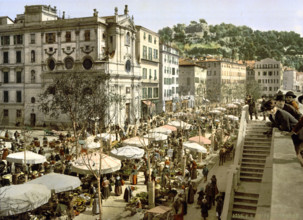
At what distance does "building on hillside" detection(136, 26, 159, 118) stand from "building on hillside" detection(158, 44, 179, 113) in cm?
265

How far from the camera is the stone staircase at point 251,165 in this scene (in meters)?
14.4

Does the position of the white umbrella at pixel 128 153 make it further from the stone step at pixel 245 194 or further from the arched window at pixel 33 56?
the arched window at pixel 33 56

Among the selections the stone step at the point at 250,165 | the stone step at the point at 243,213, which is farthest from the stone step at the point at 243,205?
the stone step at the point at 250,165

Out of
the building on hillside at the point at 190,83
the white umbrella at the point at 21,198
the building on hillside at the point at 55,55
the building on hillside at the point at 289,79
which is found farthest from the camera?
the building on hillside at the point at 289,79

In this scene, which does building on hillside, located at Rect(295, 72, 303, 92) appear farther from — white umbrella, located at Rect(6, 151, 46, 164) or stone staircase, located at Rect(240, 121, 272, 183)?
white umbrella, located at Rect(6, 151, 46, 164)

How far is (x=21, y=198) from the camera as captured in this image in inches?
528

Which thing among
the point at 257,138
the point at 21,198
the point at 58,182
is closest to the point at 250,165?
the point at 257,138

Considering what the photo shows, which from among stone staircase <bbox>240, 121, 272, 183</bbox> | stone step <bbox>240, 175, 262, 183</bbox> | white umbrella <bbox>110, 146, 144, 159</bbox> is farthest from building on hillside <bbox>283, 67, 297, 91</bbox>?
stone step <bbox>240, 175, 262, 183</bbox>

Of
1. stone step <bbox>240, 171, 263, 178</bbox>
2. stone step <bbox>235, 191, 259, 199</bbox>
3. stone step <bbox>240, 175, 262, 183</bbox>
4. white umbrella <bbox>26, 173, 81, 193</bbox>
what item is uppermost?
stone step <bbox>240, 171, 263, 178</bbox>

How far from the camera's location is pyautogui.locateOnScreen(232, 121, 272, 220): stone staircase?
47.3 feet

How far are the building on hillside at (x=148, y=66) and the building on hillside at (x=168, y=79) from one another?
265 centimetres

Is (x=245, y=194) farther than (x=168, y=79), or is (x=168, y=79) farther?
(x=168, y=79)

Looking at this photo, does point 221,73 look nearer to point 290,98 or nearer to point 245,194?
point 245,194

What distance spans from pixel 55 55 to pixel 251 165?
3958 centimetres
